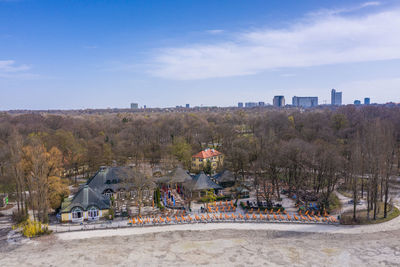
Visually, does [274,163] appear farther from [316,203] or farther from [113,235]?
[113,235]

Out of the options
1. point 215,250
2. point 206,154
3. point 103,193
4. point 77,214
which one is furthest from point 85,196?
point 206,154

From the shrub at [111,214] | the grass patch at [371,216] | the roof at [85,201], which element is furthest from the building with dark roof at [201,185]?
the grass patch at [371,216]

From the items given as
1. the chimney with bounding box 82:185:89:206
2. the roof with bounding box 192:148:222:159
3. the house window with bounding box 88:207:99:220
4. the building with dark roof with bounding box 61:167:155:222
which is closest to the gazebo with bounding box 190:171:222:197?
the building with dark roof with bounding box 61:167:155:222

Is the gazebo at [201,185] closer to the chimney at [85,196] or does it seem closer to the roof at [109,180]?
the roof at [109,180]

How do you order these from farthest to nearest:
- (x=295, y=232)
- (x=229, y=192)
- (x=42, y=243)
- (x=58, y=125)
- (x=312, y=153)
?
(x=58, y=125)
(x=229, y=192)
(x=312, y=153)
(x=295, y=232)
(x=42, y=243)

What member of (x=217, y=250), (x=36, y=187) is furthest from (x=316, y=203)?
(x=36, y=187)

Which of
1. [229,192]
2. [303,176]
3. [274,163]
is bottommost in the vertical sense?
[229,192]
